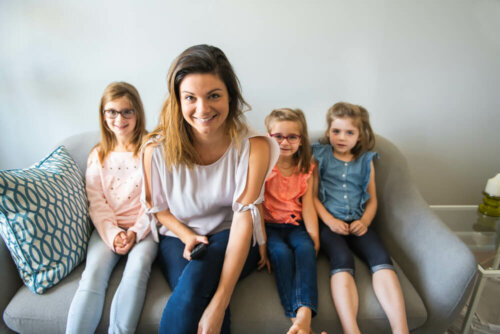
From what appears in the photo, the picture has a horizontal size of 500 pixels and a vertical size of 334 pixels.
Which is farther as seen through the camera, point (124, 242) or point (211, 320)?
point (124, 242)

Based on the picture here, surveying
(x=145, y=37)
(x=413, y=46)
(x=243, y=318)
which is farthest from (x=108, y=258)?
(x=413, y=46)

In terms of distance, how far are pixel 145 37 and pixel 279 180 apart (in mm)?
1041

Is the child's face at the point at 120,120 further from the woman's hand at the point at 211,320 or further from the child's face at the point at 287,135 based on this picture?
the woman's hand at the point at 211,320

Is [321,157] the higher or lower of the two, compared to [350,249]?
higher

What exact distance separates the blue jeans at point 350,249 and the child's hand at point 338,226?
0.02m

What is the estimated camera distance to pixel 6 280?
3.03 feet

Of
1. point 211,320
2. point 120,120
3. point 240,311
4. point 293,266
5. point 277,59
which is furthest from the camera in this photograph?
point 277,59

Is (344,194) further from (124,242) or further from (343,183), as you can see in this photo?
(124,242)

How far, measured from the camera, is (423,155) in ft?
5.67

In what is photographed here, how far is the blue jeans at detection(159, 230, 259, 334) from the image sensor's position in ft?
2.66

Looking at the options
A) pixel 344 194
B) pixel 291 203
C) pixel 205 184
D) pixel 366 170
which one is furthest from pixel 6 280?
pixel 366 170

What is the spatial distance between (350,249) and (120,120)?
115cm

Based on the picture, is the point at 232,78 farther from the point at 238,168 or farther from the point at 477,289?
the point at 477,289

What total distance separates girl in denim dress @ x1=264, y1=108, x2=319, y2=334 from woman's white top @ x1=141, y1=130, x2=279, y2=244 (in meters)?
0.13
